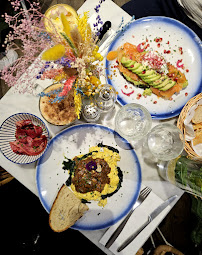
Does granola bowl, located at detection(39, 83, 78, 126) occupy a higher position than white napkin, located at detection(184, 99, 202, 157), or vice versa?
white napkin, located at detection(184, 99, 202, 157)

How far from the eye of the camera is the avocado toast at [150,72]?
5.37 feet

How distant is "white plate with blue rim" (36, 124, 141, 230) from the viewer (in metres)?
1.54

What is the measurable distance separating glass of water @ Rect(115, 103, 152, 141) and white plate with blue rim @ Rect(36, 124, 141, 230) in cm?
7

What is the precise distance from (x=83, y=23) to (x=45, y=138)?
29.1 inches

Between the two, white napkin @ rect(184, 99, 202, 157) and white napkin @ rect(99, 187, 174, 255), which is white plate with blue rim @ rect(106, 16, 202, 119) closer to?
white napkin @ rect(184, 99, 202, 157)

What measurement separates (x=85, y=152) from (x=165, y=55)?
90 cm

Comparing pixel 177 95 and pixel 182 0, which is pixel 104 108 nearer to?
pixel 177 95

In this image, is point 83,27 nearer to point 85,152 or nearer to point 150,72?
point 150,72

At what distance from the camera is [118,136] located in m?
1.58

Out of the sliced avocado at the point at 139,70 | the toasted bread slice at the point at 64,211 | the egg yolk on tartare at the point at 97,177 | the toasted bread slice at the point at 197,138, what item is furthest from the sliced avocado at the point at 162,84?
the toasted bread slice at the point at 64,211

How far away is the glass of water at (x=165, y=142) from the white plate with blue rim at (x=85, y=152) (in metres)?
0.15

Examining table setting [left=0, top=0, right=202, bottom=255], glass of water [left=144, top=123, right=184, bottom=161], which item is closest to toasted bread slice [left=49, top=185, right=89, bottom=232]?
table setting [left=0, top=0, right=202, bottom=255]

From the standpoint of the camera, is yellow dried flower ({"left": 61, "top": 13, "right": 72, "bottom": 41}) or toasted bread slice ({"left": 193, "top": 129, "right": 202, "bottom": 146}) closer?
yellow dried flower ({"left": 61, "top": 13, "right": 72, "bottom": 41})

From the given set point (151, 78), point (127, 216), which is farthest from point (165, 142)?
point (127, 216)
